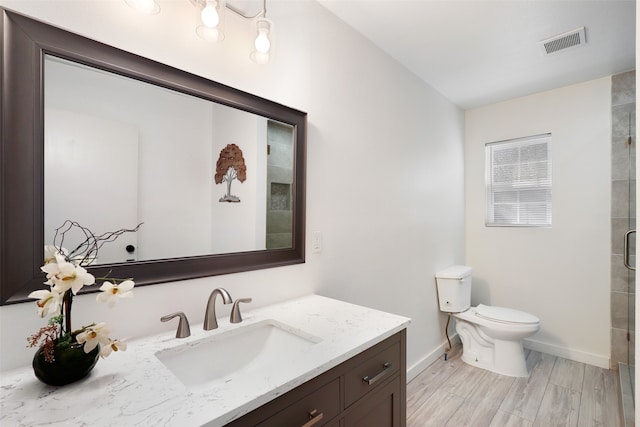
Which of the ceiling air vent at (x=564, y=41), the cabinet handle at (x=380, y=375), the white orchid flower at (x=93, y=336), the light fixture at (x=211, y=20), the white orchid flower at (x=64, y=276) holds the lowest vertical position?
the cabinet handle at (x=380, y=375)

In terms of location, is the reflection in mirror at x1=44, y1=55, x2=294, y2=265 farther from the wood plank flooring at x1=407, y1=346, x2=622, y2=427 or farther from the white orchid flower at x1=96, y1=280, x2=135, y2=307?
the wood plank flooring at x1=407, y1=346, x2=622, y2=427

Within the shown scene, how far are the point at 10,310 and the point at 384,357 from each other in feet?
3.89

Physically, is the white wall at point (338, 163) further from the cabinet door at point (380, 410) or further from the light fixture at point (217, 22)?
the cabinet door at point (380, 410)

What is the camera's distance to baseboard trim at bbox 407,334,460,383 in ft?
7.87

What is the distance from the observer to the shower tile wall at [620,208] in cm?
249

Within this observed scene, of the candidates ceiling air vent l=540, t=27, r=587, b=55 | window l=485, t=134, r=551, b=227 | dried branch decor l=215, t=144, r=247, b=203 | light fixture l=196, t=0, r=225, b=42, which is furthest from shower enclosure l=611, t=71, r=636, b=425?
light fixture l=196, t=0, r=225, b=42

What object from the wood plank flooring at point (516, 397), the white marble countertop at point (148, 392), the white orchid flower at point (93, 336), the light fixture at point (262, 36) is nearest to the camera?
the white marble countertop at point (148, 392)

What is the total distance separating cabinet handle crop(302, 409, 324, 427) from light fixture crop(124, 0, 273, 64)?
4.35 feet

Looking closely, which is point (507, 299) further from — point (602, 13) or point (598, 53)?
point (602, 13)

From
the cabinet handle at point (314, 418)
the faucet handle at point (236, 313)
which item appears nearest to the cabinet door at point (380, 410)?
the cabinet handle at point (314, 418)

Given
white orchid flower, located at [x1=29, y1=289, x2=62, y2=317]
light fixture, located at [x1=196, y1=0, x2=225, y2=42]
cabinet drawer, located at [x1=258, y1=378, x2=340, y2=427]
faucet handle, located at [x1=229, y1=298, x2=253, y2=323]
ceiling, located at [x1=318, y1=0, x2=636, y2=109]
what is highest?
ceiling, located at [x1=318, y1=0, x2=636, y2=109]

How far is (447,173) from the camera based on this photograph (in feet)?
9.86

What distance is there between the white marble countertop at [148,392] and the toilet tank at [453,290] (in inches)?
73.7

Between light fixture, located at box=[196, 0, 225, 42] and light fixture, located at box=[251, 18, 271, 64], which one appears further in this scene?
light fixture, located at box=[251, 18, 271, 64]
